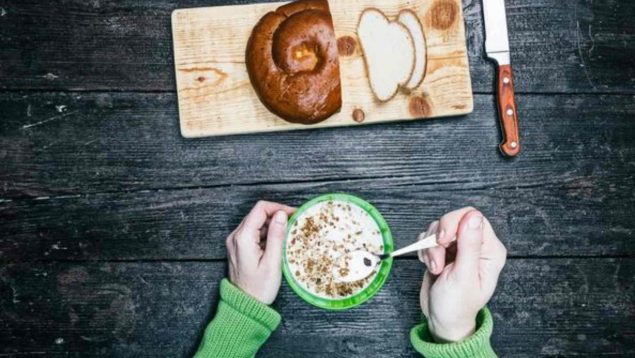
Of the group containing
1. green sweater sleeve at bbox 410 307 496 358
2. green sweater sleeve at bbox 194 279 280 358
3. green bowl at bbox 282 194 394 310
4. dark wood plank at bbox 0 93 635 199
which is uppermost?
dark wood plank at bbox 0 93 635 199

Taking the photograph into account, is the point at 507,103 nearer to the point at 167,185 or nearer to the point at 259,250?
the point at 259,250

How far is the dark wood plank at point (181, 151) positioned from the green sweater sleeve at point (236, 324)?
29 cm

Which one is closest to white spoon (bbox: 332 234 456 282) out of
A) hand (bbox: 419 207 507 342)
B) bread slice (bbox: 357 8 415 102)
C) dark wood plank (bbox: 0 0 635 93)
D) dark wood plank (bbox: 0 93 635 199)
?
hand (bbox: 419 207 507 342)

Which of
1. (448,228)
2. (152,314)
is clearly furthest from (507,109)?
(152,314)

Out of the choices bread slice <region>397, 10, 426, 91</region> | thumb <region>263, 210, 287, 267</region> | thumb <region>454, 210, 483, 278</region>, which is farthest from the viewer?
bread slice <region>397, 10, 426, 91</region>

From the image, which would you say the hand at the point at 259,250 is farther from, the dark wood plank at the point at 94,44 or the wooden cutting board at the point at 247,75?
the dark wood plank at the point at 94,44

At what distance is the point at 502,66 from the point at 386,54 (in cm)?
29

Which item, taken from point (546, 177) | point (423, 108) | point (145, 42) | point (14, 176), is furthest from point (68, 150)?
point (546, 177)

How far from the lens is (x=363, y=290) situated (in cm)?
147

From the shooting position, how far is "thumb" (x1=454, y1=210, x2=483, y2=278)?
1.27 metres

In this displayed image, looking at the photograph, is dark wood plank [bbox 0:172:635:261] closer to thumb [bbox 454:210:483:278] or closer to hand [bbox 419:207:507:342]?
hand [bbox 419:207:507:342]

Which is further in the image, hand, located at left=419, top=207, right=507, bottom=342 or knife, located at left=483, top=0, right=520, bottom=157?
knife, located at left=483, top=0, right=520, bottom=157

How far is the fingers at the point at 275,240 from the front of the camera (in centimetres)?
142

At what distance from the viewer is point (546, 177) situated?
1.62 m
